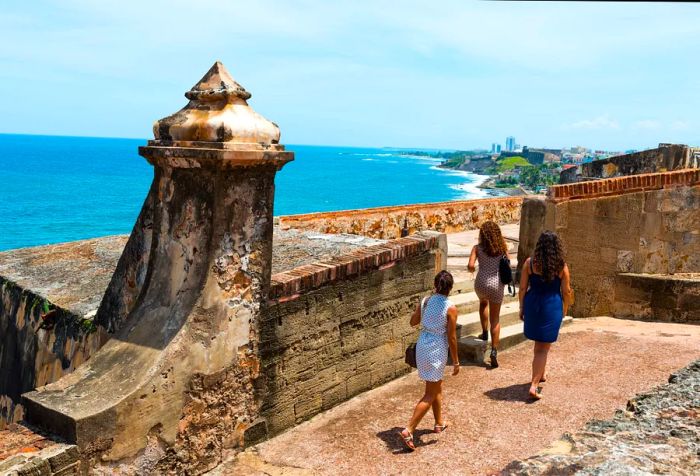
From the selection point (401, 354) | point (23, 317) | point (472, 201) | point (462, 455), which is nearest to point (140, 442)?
point (462, 455)

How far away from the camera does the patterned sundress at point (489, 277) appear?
7074 millimetres

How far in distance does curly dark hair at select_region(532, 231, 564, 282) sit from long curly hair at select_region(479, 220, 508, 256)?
2.94 ft

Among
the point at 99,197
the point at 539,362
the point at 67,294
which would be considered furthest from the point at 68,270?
the point at 99,197

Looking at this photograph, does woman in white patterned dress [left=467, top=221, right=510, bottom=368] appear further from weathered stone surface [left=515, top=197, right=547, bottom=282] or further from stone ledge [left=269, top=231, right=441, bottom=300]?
weathered stone surface [left=515, top=197, right=547, bottom=282]

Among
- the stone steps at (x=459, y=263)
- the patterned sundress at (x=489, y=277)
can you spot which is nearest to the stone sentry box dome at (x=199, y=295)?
the patterned sundress at (x=489, y=277)

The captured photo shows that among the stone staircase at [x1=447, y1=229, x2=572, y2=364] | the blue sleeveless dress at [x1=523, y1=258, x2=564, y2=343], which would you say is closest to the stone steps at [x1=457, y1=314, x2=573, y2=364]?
the stone staircase at [x1=447, y1=229, x2=572, y2=364]

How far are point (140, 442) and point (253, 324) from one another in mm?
1297

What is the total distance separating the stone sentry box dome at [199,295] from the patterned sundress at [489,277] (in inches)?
109

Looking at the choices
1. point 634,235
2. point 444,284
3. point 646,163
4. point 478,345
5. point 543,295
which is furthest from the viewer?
point 646,163

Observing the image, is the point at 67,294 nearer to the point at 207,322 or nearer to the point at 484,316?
the point at 207,322

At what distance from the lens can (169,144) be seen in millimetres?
5035

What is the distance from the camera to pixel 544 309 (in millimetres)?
6137

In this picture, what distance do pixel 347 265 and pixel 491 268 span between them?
1831 millimetres

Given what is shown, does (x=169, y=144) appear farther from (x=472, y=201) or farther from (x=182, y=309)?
(x=472, y=201)
